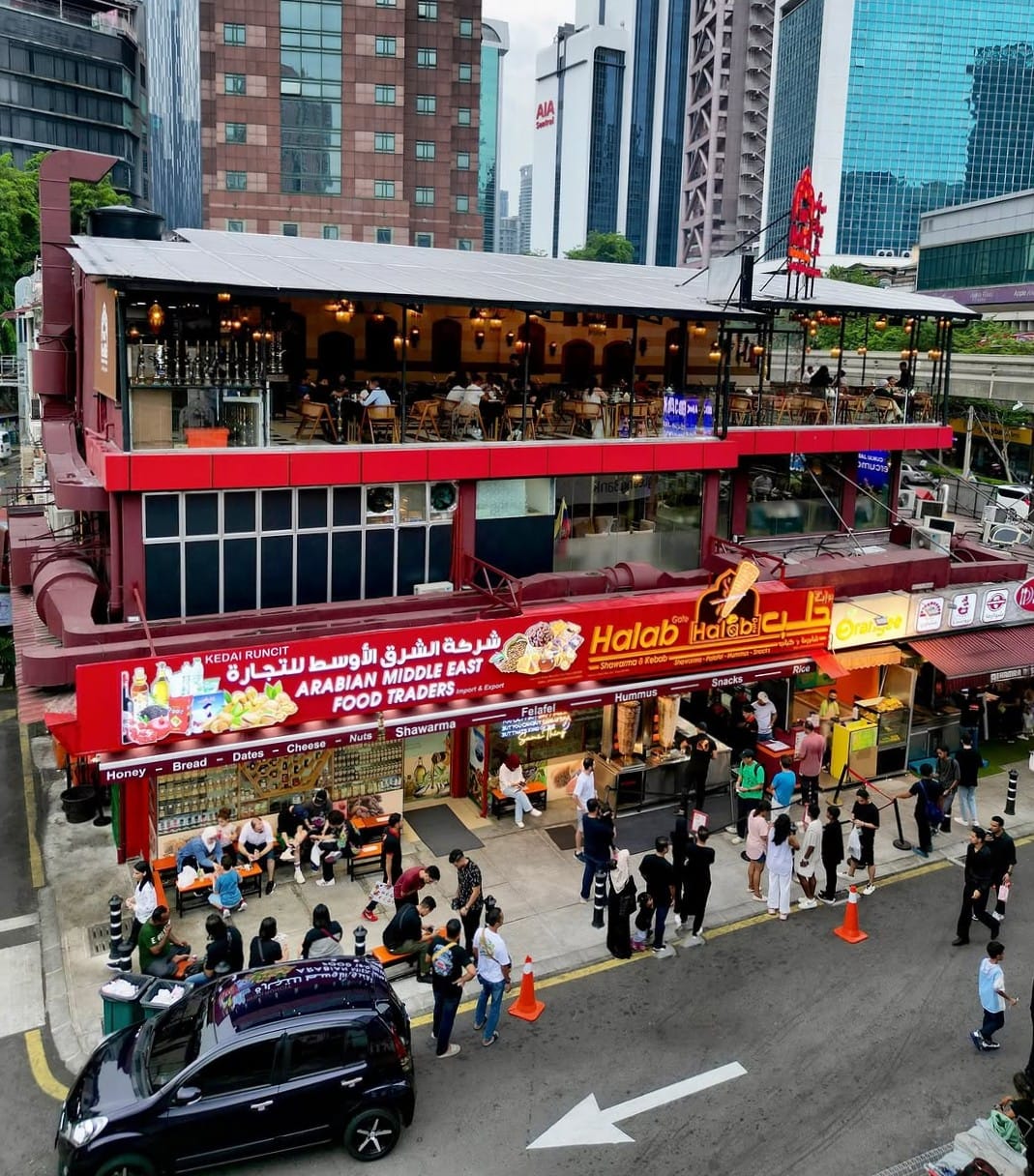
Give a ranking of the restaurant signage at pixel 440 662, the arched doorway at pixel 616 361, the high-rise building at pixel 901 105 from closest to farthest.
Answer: the restaurant signage at pixel 440 662 → the arched doorway at pixel 616 361 → the high-rise building at pixel 901 105

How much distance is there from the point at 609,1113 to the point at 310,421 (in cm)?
1245

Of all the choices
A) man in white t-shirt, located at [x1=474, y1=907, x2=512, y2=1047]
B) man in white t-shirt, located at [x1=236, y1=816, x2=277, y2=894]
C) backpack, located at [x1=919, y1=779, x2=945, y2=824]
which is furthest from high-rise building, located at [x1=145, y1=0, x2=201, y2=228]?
man in white t-shirt, located at [x1=474, y1=907, x2=512, y2=1047]

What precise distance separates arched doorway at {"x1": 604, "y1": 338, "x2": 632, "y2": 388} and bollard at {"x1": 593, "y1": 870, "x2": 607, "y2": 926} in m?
16.7

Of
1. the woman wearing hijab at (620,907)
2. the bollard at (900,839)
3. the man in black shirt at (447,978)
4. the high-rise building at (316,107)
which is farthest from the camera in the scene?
the high-rise building at (316,107)

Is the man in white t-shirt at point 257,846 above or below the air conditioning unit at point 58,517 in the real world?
below

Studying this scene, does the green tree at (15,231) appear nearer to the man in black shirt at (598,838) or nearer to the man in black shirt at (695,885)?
the man in black shirt at (598,838)

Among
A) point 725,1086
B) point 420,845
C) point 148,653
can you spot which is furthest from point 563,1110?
point 148,653

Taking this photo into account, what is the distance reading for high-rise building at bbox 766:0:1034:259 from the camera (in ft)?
488

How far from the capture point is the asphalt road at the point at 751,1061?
1155cm

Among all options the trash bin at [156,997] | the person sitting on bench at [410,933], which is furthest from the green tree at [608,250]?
the trash bin at [156,997]

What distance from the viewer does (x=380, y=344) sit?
26.9 m

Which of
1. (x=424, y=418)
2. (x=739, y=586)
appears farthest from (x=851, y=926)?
(x=424, y=418)

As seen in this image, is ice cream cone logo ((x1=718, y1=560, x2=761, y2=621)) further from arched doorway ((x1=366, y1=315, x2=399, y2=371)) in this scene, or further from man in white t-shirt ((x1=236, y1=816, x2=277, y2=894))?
arched doorway ((x1=366, y1=315, x2=399, y2=371))

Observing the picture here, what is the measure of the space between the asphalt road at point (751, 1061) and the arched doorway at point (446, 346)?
55.3ft
